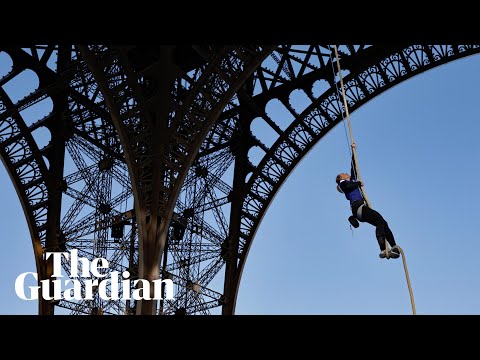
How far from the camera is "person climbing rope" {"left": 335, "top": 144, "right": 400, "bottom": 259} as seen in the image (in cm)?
872

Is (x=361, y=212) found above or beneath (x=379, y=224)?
above

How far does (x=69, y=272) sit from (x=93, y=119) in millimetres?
4367

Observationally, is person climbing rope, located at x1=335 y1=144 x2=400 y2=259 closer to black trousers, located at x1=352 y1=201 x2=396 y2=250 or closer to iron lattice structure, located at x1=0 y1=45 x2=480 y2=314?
black trousers, located at x1=352 y1=201 x2=396 y2=250

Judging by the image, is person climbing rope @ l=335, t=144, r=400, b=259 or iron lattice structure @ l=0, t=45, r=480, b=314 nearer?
person climbing rope @ l=335, t=144, r=400, b=259

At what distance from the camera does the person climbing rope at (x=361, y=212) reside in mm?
8719

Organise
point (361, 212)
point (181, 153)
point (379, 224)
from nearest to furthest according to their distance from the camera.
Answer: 1. point (379, 224)
2. point (361, 212)
3. point (181, 153)

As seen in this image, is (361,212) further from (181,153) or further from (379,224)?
(181,153)

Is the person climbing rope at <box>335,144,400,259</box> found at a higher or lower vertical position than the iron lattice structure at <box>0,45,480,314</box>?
lower

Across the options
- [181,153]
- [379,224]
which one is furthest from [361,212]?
[181,153]

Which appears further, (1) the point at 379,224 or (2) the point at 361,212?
(2) the point at 361,212

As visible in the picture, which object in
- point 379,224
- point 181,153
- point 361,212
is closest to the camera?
point 379,224

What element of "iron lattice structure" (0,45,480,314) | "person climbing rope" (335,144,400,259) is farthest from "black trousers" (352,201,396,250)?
"iron lattice structure" (0,45,480,314)

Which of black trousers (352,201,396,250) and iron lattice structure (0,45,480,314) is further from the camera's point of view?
iron lattice structure (0,45,480,314)

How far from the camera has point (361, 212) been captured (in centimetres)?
905
